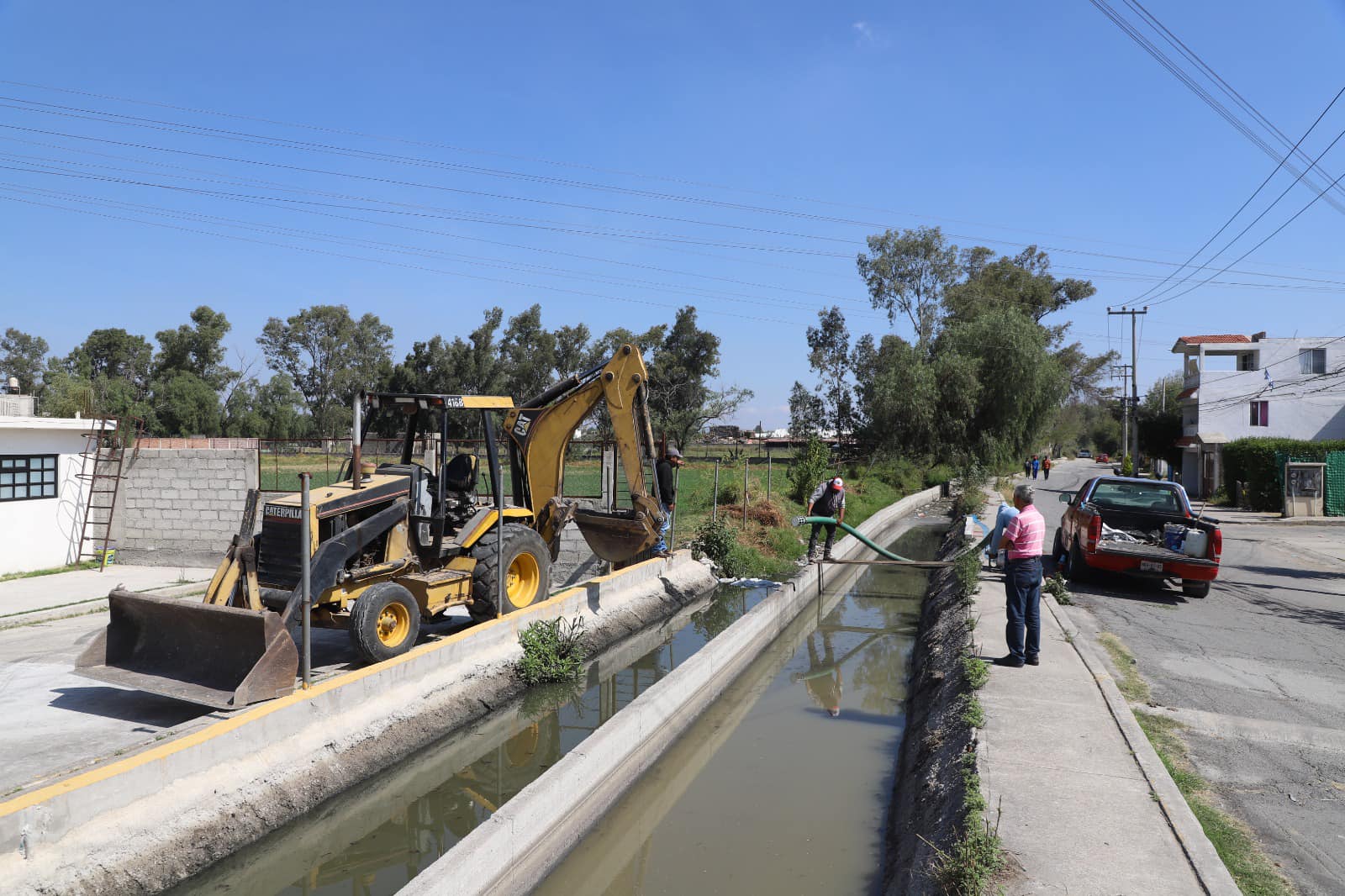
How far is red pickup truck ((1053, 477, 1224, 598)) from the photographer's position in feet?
39.8

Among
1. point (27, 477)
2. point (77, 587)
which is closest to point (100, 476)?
point (27, 477)

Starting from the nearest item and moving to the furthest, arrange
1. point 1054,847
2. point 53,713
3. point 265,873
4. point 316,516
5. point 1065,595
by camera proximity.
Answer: point 1054,847
point 265,873
point 53,713
point 316,516
point 1065,595

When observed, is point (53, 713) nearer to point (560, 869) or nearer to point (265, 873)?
point (265, 873)

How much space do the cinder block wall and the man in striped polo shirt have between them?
43.9ft

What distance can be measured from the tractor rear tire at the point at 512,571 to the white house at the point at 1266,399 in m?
37.2

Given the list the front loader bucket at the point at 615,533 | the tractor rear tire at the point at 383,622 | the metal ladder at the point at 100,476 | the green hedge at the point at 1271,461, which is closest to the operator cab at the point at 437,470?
the tractor rear tire at the point at 383,622

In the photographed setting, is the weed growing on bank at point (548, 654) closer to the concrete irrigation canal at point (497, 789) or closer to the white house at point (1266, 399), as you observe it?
the concrete irrigation canal at point (497, 789)

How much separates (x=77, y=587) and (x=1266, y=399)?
4841 centimetres

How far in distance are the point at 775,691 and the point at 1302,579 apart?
35.3 ft

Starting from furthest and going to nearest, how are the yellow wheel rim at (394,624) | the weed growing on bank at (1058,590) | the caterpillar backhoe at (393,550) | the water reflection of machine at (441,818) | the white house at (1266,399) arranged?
the white house at (1266,399)
the weed growing on bank at (1058,590)
the yellow wheel rim at (394,624)
the caterpillar backhoe at (393,550)
the water reflection of machine at (441,818)

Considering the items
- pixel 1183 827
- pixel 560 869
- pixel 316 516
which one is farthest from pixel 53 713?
pixel 1183 827

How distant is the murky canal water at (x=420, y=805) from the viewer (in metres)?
5.82

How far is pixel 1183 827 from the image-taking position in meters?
4.82

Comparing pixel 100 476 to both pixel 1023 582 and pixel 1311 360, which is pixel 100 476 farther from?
pixel 1311 360
